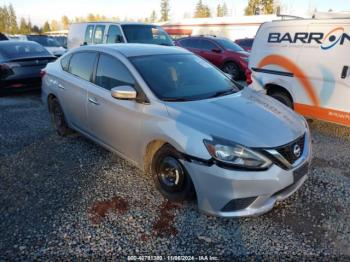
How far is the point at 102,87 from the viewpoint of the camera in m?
4.08

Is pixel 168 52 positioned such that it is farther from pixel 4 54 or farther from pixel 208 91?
pixel 4 54

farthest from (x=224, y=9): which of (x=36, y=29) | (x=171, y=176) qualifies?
(x=171, y=176)

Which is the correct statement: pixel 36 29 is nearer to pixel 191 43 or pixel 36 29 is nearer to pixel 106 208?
pixel 191 43

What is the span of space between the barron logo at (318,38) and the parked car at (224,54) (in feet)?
16.9

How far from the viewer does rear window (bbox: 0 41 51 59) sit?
8500mm

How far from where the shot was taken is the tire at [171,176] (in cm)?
315

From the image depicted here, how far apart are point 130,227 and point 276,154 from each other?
1.53 metres

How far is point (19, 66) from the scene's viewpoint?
821cm

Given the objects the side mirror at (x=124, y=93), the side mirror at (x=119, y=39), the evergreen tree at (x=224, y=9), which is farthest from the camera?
the evergreen tree at (x=224, y=9)

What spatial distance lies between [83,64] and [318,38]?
3.78m

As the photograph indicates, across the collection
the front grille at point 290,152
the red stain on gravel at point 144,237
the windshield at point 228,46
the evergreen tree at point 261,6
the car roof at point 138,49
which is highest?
the evergreen tree at point 261,6

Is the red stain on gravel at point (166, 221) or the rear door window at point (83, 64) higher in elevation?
the rear door window at point (83, 64)

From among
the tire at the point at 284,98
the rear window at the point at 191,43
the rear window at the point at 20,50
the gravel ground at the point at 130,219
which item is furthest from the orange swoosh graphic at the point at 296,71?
the rear window at the point at 191,43

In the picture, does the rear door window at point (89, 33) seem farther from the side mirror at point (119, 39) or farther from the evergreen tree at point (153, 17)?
the evergreen tree at point (153, 17)
